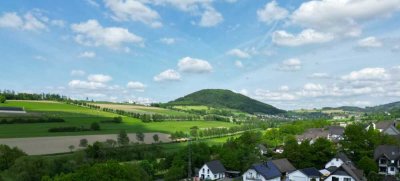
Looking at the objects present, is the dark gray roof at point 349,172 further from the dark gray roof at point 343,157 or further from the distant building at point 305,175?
the dark gray roof at point 343,157

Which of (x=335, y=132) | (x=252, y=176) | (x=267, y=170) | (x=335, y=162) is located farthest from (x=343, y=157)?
(x=335, y=132)

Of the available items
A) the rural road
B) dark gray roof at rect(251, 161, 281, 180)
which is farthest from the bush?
dark gray roof at rect(251, 161, 281, 180)

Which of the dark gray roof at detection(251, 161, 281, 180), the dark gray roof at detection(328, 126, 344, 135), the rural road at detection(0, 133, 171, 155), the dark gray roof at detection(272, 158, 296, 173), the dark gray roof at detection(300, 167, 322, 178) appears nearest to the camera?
the dark gray roof at detection(300, 167, 322, 178)

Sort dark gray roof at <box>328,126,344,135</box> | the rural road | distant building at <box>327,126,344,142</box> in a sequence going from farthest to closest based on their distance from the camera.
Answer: dark gray roof at <box>328,126,344,135</box> → distant building at <box>327,126,344,142</box> → the rural road

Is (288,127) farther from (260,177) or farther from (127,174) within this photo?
(127,174)

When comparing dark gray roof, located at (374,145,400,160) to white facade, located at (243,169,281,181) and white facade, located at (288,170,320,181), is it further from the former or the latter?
white facade, located at (243,169,281,181)

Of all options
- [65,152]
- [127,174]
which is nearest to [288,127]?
[65,152]

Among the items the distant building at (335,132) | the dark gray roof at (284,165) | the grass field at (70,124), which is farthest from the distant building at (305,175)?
the grass field at (70,124)

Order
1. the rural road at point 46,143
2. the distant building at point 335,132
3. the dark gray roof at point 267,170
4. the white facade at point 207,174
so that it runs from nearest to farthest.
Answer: the dark gray roof at point 267,170
the white facade at point 207,174
the rural road at point 46,143
the distant building at point 335,132
